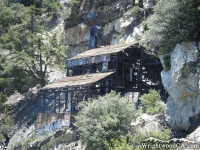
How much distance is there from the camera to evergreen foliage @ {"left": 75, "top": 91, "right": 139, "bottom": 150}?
24156mm

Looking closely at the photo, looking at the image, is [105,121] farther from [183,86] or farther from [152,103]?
[152,103]

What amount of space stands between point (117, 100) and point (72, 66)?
17.4 metres

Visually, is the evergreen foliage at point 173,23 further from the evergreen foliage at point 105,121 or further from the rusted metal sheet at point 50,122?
the rusted metal sheet at point 50,122

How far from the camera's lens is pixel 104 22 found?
5075 cm

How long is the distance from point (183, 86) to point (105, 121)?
6.10 meters

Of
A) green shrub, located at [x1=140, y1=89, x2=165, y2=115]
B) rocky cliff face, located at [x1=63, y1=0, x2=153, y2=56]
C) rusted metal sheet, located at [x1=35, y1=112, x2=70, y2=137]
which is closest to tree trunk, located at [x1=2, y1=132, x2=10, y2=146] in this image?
rusted metal sheet, located at [x1=35, y1=112, x2=70, y2=137]

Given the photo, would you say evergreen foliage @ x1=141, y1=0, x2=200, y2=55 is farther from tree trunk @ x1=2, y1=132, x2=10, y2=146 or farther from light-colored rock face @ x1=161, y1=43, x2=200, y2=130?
tree trunk @ x1=2, y1=132, x2=10, y2=146

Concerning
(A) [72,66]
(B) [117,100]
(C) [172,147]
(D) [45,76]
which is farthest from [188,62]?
(D) [45,76]

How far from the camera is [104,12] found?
5094 cm

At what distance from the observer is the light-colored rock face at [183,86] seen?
81.3ft

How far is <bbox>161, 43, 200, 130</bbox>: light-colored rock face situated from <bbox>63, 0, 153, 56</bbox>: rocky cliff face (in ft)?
58.1

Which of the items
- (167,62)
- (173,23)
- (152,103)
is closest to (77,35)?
(152,103)

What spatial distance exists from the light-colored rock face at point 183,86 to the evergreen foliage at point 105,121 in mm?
3020

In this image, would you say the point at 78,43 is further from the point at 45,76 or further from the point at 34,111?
the point at 34,111
